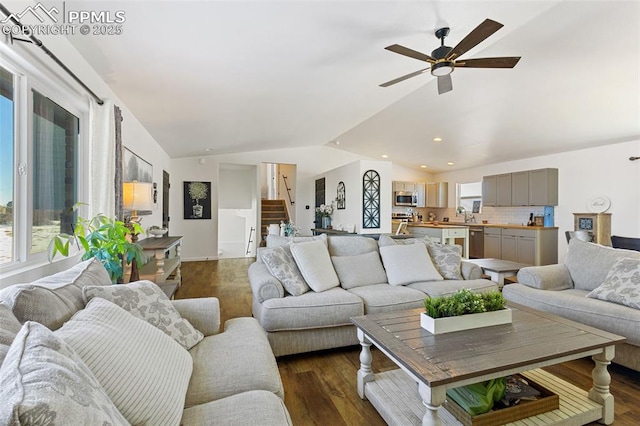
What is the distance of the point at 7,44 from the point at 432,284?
11.2 ft

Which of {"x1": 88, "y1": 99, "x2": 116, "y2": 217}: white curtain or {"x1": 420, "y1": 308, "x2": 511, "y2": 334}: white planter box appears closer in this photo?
{"x1": 420, "y1": 308, "x2": 511, "y2": 334}: white planter box

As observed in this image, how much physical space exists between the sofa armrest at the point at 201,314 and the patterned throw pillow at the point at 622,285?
3.03 metres

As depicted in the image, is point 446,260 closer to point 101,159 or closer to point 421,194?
point 101,159

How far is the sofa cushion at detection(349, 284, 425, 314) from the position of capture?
2.64 m

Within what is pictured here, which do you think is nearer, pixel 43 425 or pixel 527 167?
pixel 43 425

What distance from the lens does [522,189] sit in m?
6.58

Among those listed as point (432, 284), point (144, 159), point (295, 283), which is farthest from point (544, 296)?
point (144, 159)

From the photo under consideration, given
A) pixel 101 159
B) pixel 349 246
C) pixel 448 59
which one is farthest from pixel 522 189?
pixel 101 159

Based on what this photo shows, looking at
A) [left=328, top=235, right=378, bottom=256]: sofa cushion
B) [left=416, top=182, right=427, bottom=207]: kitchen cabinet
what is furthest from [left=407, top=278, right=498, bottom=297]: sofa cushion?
[left=416, top=182, right=427, bottom=207]: kitchen cabinet

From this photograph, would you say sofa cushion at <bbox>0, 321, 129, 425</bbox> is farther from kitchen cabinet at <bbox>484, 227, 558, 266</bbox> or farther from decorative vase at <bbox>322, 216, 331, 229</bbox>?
kitchen cabinet at <bbox>484, 227, 558, 266</bbox>

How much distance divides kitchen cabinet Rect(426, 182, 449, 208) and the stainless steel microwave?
56 cm

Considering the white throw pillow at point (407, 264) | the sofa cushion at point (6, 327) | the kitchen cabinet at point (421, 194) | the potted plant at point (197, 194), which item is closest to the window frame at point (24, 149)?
the sofa cushion at point (6, 327)

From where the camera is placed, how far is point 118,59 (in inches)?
92.8

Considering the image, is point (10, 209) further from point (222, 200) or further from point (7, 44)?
point (222, 200)
